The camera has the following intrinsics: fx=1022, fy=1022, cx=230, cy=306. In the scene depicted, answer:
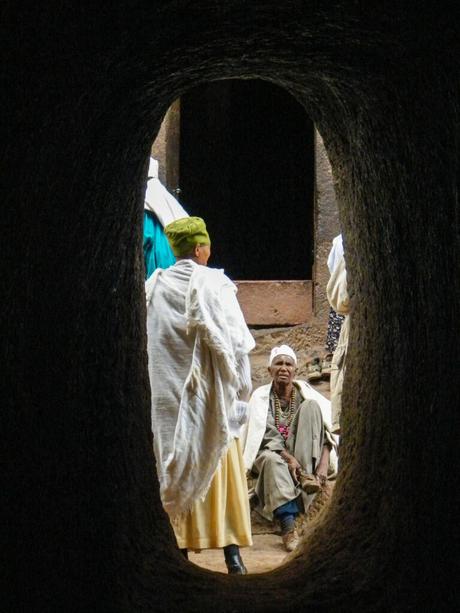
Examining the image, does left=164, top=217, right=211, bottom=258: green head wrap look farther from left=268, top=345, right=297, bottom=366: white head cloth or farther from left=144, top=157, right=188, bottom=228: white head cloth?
left=268, top=345, right=297, bottom=366: white head cloth

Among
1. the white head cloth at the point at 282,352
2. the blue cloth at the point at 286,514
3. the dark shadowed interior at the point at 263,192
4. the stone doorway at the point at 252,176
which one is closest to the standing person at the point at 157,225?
the white head cloth at the point at 282,352

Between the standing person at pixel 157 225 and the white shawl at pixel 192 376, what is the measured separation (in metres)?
0.79

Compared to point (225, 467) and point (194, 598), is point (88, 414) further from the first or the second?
point (225, 467)

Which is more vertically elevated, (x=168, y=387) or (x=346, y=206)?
(x=346, y=206)

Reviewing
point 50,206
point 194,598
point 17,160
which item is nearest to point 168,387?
point 194,598

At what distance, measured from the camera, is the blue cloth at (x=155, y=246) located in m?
5.55

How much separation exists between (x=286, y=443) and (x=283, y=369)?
47cm

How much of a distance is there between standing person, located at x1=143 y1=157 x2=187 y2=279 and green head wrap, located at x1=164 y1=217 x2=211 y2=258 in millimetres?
592

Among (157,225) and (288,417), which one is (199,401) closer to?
(157,225)

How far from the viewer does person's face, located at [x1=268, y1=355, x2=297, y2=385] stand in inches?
258

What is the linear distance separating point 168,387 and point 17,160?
2.62 m

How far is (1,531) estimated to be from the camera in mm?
2148

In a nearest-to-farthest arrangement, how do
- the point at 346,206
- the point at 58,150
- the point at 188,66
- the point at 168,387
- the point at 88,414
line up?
the point at 58,150, the point at 88,414, the point at 188,66, the point at 346,206, the point at 168,387

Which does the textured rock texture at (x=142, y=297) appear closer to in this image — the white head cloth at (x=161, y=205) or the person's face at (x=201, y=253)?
the person's face at (x=201, y=253)
